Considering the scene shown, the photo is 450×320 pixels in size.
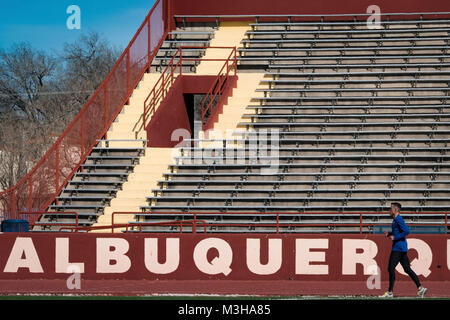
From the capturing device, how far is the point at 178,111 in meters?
22.4

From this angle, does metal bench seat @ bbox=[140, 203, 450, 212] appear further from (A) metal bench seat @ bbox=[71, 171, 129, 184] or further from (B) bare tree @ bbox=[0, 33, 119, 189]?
(B) bare tree @ bbox=[0, 33, 119, 189]

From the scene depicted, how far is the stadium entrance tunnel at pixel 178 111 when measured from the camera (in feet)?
68.7

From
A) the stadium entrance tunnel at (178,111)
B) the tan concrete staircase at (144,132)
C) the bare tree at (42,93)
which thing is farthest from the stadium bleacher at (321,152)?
the bare tree at (42,93)

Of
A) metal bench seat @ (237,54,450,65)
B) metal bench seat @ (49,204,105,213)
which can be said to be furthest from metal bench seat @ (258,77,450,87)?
metal bench seat @ (49,204,105,213)

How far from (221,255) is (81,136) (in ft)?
28.3

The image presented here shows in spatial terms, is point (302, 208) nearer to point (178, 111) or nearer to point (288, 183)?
point (288, 183)

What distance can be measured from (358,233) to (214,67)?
8.51 m

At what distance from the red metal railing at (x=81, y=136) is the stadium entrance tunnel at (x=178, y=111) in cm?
126

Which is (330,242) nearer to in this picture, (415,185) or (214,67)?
(415,185)

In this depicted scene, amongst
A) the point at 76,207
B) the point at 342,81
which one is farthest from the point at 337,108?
the point at 76,207

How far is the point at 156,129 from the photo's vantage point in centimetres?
2100

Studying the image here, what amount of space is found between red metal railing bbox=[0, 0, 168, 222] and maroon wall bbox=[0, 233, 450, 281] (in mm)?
1934

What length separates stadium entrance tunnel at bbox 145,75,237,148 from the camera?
20938mm

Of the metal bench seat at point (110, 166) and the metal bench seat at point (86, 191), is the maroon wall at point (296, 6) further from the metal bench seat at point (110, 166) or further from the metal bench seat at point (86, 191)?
the metal bench seat at point (86, 191)
